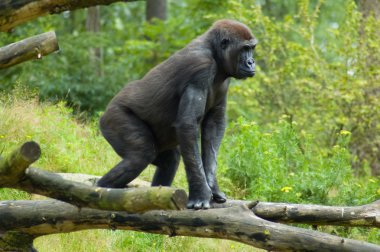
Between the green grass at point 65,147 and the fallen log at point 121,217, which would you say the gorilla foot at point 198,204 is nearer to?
the fallen log at point 121,217

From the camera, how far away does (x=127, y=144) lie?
6086mm

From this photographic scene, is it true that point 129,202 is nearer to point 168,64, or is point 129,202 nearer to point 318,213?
point 318,213

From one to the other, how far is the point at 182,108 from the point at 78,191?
188 centimetres

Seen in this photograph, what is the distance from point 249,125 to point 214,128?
7.32 ft

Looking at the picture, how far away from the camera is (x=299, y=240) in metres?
4.52

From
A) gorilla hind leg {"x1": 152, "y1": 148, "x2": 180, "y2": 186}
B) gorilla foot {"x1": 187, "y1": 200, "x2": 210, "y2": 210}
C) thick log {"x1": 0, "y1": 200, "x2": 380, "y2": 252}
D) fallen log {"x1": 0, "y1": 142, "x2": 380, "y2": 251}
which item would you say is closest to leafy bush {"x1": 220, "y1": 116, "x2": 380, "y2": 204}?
gorilla hind leg {"x1": 152, "y1": 148, "x2": 180, "y2": 186}

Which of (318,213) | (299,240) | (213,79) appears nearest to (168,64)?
(213,79)

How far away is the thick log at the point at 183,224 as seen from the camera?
14.9 feet

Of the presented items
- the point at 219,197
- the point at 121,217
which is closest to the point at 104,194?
the point at 121,217

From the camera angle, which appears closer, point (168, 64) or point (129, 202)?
point (129, 202)

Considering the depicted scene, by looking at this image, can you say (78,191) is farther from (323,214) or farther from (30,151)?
(323,214)

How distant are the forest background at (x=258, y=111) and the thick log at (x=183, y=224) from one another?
181cm

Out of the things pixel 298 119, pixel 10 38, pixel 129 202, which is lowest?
pixel 298 119

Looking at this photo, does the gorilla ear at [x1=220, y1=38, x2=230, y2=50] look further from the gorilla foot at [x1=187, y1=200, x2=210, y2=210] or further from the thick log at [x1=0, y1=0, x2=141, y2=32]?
the thick log at [x1=0, y1=0, x2=141, y2=32]
